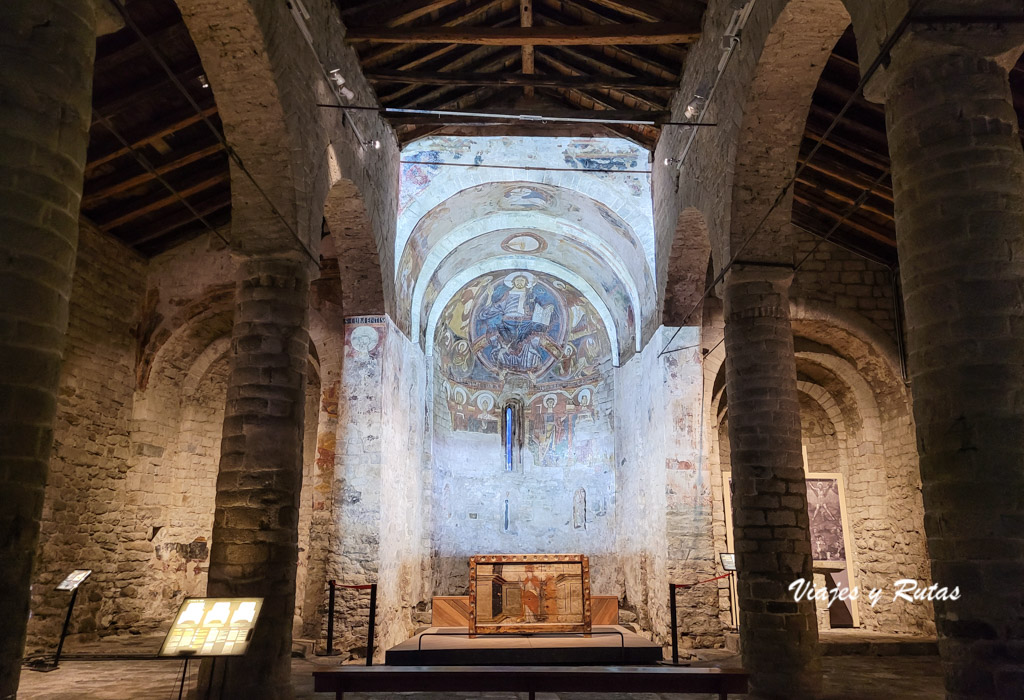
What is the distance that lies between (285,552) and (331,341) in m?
6.61

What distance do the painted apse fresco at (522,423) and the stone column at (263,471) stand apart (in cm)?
1055

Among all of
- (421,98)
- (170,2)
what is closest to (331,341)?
(421,98)

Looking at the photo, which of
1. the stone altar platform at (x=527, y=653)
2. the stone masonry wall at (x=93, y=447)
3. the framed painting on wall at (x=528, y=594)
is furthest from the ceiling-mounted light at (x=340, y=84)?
the stone altar platform at (x=527, y=653)

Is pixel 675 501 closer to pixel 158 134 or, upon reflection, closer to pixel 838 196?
pixel 838 196

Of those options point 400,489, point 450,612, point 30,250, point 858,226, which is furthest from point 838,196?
point 30,250

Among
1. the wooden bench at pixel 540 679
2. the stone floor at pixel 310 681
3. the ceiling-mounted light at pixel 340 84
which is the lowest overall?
the stone floor at pixel 310 681

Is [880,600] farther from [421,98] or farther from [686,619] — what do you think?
[421,98]

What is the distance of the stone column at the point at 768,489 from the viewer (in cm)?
674

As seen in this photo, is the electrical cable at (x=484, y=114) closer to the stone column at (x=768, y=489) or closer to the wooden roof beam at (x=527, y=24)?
the wooden roof beam at (x=527, y=24)

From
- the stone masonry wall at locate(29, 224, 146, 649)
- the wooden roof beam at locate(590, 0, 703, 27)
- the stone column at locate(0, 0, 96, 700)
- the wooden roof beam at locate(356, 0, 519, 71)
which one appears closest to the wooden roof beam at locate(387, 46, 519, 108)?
the wooden roof beam at locate(356, 0, 519, 71)

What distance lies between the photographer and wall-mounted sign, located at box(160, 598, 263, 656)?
4.25 metres

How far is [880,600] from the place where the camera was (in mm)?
12562

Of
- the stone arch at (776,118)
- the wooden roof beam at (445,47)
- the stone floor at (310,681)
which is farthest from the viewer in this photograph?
the wooden roof beam at (445,47)

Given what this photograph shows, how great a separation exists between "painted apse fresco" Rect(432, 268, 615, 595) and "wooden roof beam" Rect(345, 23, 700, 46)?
8.62 m
